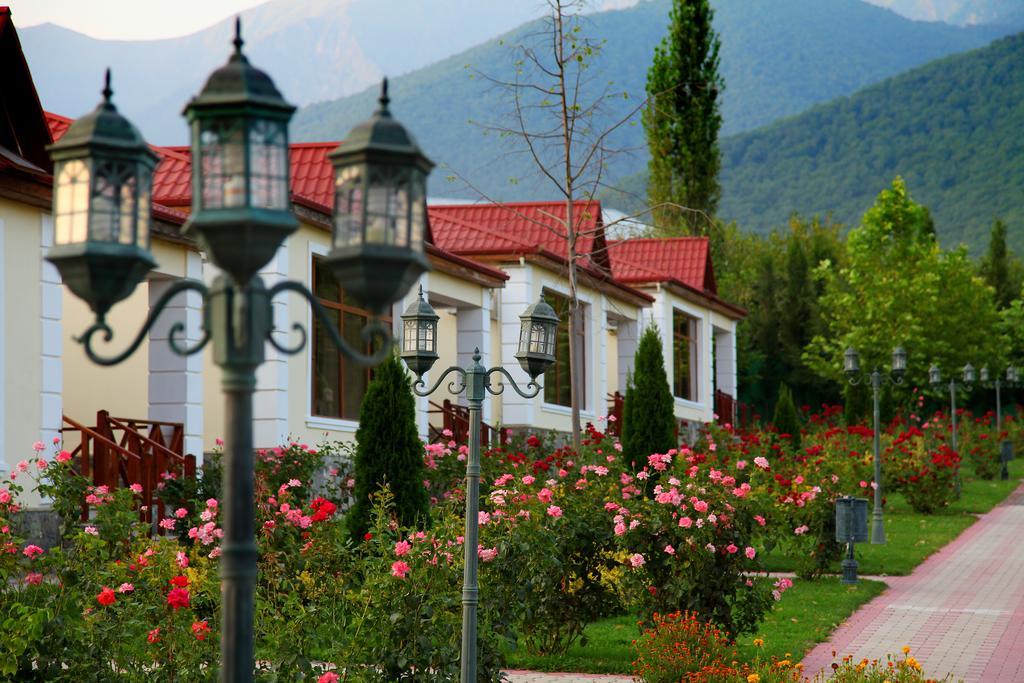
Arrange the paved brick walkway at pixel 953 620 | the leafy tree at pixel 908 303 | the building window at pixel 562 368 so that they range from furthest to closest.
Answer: the leafy tree at pixel 908 303
the building window at pixel 562 368
the paved brick walkway at pixel 953 620

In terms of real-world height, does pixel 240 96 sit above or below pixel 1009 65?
below

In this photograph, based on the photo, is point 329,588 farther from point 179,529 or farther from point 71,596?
point 179,529

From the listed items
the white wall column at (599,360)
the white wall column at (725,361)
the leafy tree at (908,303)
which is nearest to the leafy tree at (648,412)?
the white wall column at (599,360)

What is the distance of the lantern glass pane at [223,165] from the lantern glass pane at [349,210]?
0.96ft

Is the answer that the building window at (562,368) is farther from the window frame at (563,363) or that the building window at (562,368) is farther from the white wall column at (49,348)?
the white wall column at (49,348)

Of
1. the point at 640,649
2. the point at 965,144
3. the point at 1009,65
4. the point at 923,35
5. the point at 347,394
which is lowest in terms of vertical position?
the point at 640,649

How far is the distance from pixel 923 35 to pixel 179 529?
19163 cm

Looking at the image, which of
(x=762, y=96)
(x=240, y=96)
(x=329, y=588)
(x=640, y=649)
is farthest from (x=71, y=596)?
(x=762, y=96)

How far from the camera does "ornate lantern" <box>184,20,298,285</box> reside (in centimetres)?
357

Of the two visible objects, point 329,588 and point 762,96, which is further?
point 762,96

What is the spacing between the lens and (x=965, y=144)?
10775 centimetres

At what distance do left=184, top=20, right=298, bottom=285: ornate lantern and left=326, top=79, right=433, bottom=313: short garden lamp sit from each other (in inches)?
6.9

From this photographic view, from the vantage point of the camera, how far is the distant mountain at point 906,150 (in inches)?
3989

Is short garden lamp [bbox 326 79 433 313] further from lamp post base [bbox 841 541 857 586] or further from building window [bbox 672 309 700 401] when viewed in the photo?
building window [bbox 672 309 700 401]
